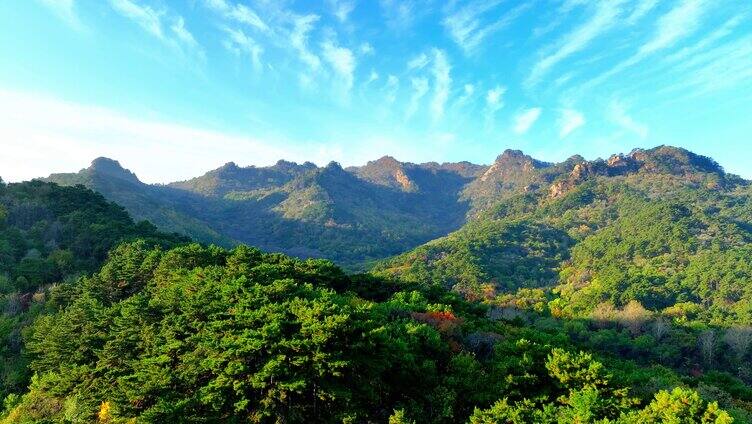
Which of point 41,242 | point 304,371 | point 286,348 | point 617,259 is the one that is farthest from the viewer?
point 617,259

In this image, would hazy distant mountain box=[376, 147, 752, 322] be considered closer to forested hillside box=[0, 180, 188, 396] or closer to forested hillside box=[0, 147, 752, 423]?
forested hillside box=[0, 147, 752, 423]

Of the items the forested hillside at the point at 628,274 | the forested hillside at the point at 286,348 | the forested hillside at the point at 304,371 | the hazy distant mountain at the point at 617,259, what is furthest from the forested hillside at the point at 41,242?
the hazy distant mountain at the point at 617,259

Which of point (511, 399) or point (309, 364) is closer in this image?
point (309, 364)

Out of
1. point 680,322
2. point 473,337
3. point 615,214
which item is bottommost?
point 680,322

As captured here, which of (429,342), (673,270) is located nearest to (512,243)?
(673,270)

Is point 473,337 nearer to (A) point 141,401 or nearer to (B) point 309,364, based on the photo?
(B) point 309,364

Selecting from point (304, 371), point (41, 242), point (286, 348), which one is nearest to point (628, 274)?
point (304, 371)

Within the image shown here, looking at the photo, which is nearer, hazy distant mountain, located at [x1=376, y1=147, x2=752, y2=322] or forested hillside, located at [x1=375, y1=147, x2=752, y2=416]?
forested hillside, located at [x1=375, y1=147, x2=752, y2=416]

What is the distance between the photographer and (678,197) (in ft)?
649

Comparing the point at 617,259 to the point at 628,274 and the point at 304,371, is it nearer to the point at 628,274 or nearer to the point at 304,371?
the point at 628,274

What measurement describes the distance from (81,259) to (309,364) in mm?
56765

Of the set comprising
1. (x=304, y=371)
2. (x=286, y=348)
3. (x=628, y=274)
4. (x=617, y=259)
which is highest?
(x=617, y=259)

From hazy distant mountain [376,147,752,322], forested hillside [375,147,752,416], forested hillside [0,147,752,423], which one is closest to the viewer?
forested hillside [0,147,752,423]

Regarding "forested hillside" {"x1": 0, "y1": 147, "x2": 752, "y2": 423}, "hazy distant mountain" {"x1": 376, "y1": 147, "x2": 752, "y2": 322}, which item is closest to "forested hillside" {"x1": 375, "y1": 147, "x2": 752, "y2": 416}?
"hazy distant mountain" {"x1": 376, "y1": 147, "x2": 752, "y2": 322}
